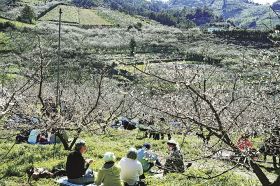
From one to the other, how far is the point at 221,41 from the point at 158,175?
11533cm

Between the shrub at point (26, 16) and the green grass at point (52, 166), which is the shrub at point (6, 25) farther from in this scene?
the green grass at point (52, 166)

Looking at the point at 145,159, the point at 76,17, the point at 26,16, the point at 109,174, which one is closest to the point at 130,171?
the point at 109,174

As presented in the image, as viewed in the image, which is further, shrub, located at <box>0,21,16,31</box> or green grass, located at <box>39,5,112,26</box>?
green grass, located at <box>39,5,112,26</box>

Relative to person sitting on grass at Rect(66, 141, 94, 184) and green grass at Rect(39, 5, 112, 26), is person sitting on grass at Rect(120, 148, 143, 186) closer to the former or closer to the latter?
person sitting on grass at Rect(66, 141, 94, 184)

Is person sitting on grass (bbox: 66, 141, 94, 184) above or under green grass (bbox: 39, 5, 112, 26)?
above

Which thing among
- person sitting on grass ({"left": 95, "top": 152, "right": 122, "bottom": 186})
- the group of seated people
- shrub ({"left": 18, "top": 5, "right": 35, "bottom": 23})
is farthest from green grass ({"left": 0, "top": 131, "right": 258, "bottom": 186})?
shrub ({"left": 18, "top": 5, "right": 35, "bottom": 23})

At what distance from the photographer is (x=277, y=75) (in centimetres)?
718

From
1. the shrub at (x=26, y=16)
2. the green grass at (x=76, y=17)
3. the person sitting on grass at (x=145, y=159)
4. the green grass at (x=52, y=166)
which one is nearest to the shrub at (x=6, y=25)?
the shrub at (x=26, y=16)

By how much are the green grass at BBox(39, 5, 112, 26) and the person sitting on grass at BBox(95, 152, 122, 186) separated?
148m

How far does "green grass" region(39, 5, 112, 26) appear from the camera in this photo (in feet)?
527

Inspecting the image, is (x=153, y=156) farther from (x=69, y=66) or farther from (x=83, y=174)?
(x=69, y=66)

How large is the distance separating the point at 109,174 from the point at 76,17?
6559 inches

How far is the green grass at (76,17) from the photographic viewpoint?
160500 millimetres

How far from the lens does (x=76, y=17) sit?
563 ft
